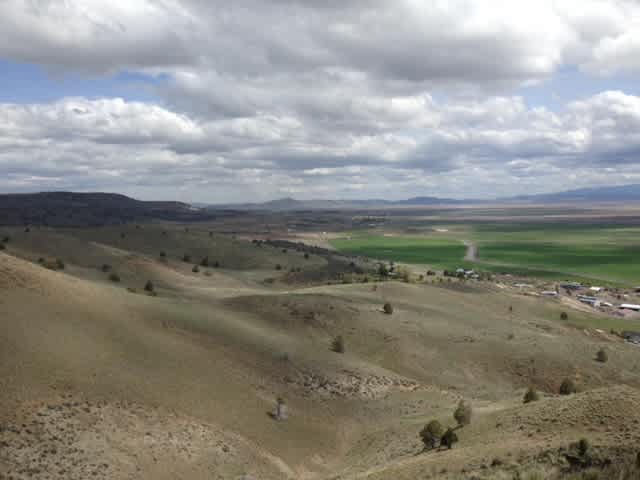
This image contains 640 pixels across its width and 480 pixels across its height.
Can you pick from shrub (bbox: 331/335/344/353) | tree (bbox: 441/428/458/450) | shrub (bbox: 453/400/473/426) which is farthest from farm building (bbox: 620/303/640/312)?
tree (bbox: 441/428/458/450)

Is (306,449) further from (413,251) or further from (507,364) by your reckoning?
(413,251)

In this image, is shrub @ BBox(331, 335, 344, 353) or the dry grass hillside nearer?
the dry grass hillside

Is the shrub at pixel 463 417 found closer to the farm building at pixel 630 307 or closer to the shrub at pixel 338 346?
the shrub at pixel 338 346

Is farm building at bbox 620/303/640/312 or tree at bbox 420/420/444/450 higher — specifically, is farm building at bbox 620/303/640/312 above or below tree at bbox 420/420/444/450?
below

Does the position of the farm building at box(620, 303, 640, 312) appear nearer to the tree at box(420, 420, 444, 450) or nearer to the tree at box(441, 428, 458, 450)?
the tree at box(420, 420, 444, 450)

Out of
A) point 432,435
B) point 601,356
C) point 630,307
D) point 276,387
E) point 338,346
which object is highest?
point 432,435

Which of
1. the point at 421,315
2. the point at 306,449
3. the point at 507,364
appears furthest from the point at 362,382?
the point at 421,315

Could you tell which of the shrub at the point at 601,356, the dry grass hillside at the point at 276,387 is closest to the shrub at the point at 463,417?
the dry grass hillside at the point at 276,387

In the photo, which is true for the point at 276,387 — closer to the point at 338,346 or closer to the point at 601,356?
the point at 338,346

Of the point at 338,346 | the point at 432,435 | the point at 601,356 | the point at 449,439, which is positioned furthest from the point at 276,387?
the point at 601,356
